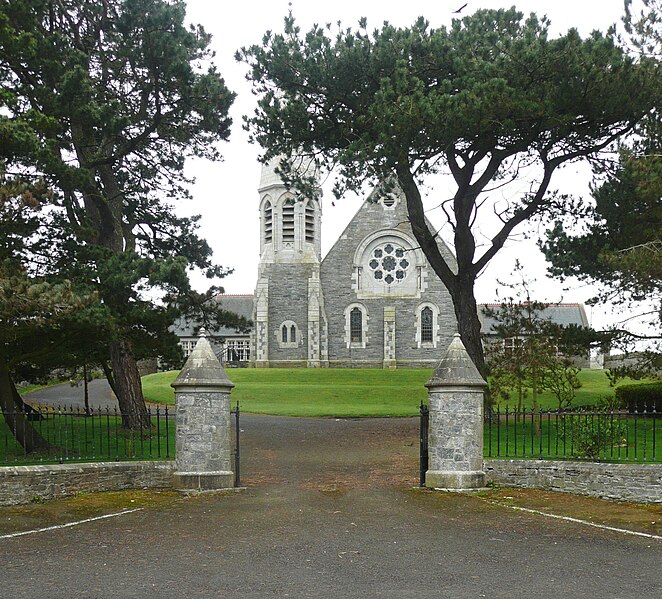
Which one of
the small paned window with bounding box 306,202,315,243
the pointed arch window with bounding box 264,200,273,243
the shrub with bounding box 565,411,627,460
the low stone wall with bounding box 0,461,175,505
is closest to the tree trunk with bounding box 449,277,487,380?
the shrub with bounding box 565,411,627,460

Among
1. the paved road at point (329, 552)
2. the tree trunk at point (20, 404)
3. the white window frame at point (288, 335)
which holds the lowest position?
the paved road at point (329, 552)

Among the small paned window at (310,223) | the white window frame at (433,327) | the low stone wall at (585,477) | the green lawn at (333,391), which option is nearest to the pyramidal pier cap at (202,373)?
the low stone wall at (585,477)

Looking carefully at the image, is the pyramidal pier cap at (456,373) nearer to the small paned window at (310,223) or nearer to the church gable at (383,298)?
the church gable at (383,298)

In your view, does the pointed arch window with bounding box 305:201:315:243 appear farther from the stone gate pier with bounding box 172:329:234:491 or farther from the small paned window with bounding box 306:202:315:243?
the stone gate pier with bounding box 172:329:234:491

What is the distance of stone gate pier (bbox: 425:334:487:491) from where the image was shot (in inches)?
516

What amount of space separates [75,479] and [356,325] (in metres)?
34.0

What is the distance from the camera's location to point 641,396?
24766 mm

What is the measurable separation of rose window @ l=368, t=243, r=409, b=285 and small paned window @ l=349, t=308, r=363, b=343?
2.39 m

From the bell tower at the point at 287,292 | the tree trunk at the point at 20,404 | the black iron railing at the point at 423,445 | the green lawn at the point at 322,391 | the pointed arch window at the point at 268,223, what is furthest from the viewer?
the pointed arch window at the point at 268,223

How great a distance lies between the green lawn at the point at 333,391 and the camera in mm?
30016

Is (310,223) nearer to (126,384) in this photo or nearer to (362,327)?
(362,327)

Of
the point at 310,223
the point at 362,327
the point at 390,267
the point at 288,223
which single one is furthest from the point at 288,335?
the point at 390,267

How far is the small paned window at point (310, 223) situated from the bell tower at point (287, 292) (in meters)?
0.06

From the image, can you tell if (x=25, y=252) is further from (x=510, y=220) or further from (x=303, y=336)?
(x=303, y=336)
